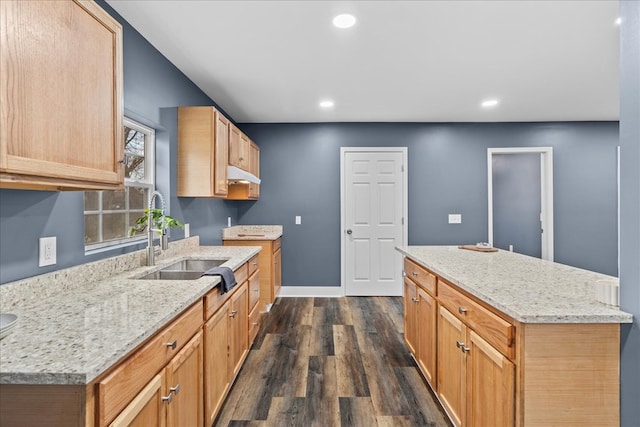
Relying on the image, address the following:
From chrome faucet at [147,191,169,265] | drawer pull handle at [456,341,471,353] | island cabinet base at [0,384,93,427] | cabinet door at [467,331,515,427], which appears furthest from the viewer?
chrome faucet at [147,191,169,265]

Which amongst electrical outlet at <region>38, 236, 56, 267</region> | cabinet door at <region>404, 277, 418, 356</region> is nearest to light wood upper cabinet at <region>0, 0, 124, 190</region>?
electrical outlet at <region>38, 236, 56, 267</region>

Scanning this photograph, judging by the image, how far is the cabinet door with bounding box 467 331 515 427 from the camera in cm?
124

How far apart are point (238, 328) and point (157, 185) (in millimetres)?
1333

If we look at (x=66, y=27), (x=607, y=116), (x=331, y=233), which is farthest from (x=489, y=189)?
(x=66, y=27)

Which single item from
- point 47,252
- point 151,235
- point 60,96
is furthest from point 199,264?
point 60,96

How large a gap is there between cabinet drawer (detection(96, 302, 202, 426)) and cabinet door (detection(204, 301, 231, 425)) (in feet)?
1.00

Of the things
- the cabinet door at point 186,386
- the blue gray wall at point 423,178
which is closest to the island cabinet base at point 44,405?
the cabinet door at point 186,386

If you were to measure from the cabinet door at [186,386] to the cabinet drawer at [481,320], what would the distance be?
4.37ft

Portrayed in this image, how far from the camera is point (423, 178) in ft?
15.3

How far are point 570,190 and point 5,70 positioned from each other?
19.1ft

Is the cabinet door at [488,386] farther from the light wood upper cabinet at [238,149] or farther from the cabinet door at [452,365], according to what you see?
the light wood upper cabinet at [238,149]

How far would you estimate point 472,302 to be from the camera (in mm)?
1539

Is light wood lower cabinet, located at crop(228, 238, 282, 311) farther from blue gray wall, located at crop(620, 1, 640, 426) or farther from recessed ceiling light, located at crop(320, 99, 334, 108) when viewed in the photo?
blue gray wall, located at crop(620, 1, 640, 426)

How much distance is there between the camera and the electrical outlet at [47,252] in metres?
1.46
